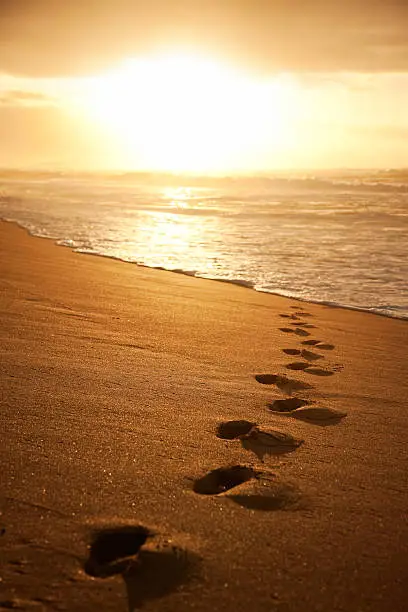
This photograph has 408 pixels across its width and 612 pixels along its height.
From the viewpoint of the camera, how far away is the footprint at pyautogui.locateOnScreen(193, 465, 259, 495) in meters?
2.03

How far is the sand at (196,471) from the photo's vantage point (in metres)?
1.57

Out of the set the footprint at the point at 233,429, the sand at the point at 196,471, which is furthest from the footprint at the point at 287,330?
the footprint at the point at 233,429

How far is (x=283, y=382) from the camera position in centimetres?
329

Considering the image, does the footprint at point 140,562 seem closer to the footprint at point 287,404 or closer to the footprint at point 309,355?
the footprint at point 287,404

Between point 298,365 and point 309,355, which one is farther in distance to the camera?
point 309,355

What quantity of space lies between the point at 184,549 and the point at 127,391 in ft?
Result: 4.13

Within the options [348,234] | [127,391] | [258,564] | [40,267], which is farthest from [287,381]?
[348,234]

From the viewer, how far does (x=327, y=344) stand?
14.1ft

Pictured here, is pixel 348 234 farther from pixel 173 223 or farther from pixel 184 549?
pixel 184 549

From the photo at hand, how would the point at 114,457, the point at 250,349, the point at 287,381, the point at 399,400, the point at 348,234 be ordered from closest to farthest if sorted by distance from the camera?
the point at 114,457 → the point at 399,400 → the point at 287,381 → the point at 250,349 → the point at 348,234

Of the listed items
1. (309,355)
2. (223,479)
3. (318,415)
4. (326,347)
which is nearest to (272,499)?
(223,479)

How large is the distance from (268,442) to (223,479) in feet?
1.25

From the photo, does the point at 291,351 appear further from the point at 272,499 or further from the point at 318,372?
the point at 272,499

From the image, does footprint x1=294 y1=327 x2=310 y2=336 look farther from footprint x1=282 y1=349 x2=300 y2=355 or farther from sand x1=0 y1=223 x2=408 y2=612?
footprint x1=282 y1=349 x2=300 y2=355
